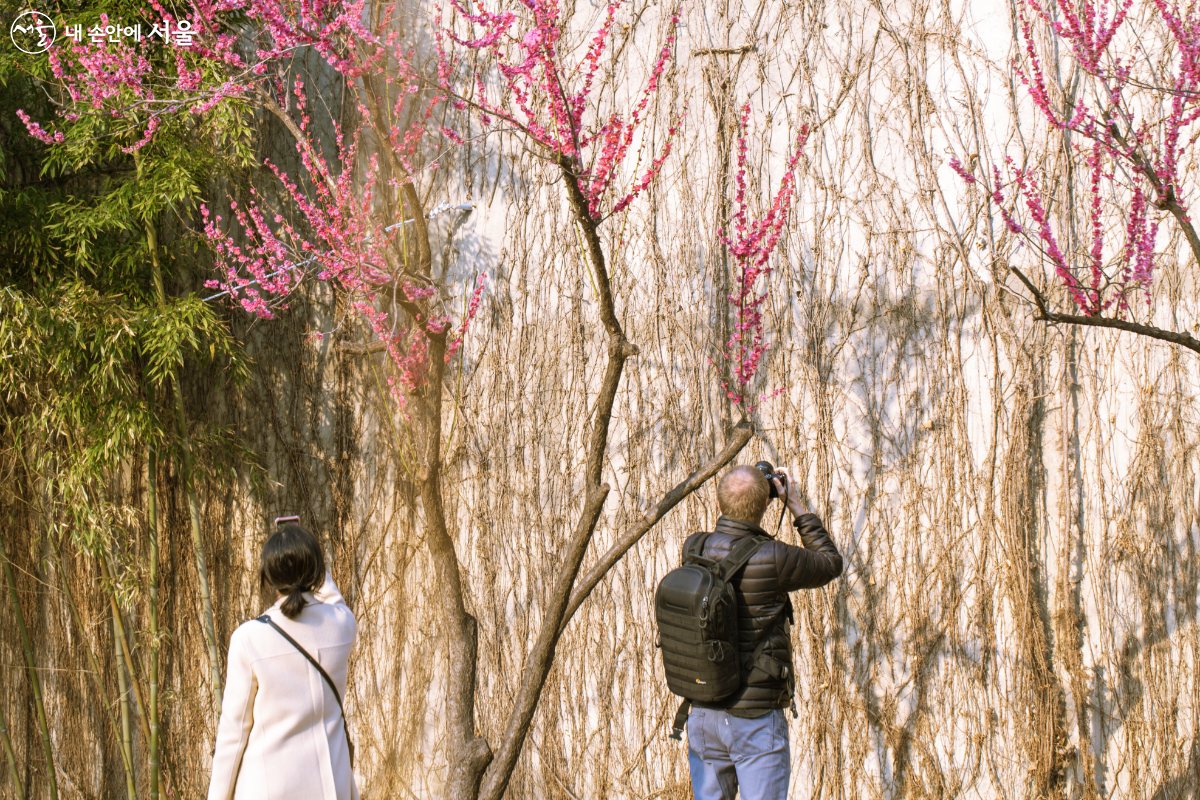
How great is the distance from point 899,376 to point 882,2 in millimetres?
1311

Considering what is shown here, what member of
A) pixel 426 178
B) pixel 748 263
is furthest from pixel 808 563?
pixel 426 178

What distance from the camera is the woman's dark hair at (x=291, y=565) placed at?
164 centimetres

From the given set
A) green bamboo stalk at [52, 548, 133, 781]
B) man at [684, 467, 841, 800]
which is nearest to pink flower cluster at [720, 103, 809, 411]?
man at [684, 467, 841, 800]

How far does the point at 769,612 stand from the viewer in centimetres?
200

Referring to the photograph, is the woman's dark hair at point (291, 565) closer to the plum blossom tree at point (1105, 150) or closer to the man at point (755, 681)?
the man at point (755, 681)

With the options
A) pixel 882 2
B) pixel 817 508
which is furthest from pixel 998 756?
pixel 882 2

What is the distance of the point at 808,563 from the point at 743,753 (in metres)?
0.47

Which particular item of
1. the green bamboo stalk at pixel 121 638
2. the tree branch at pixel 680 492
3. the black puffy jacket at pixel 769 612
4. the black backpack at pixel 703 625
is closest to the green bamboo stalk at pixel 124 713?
the green bamboo stalk at pixel 121 638

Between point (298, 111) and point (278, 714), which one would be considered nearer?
point (278, 714)

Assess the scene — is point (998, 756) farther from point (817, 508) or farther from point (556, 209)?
point (556, 209)

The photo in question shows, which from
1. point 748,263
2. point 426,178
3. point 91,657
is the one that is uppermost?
point 426,178

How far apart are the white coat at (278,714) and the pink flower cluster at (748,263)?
58.0 inches

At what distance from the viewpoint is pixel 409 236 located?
331 cm

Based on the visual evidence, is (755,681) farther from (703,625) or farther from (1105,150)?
(1105,150)
